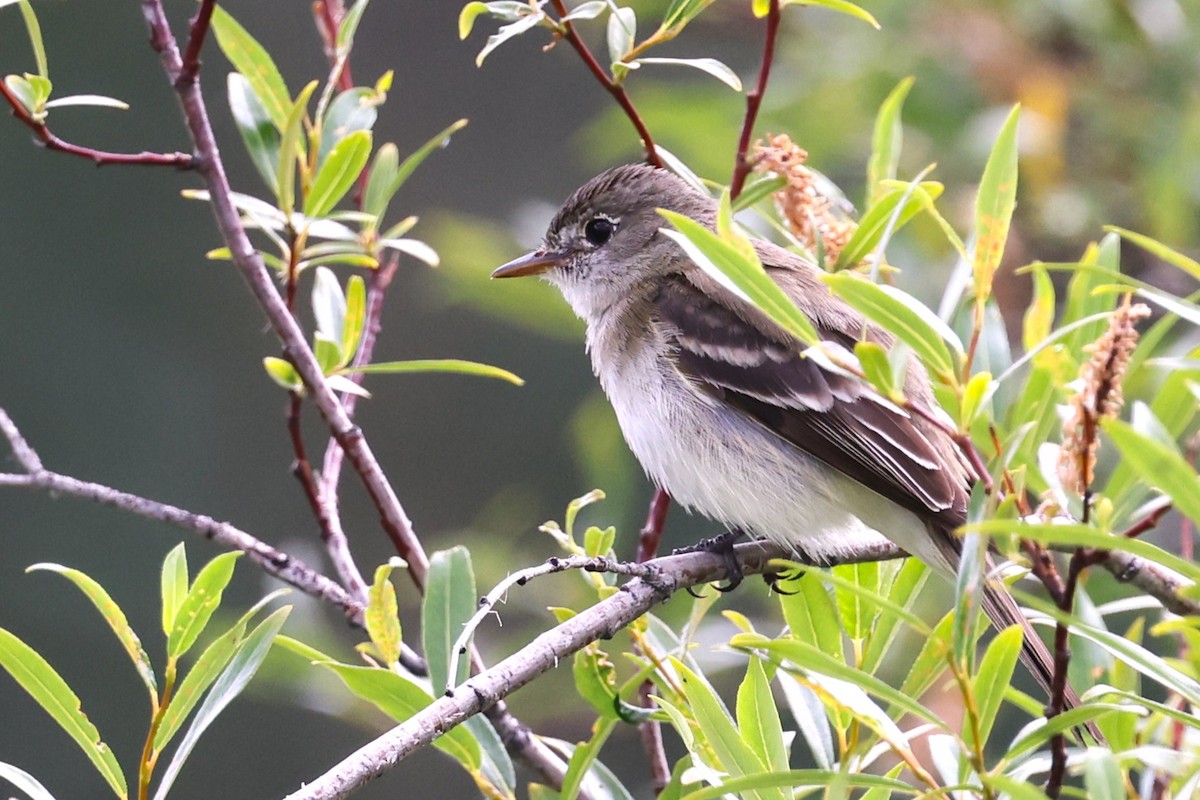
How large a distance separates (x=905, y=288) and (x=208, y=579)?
2329 mm

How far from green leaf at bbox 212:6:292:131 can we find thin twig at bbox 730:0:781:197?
0.75 meters

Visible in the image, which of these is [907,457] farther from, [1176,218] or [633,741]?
[633,741]

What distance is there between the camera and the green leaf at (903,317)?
4.79 feet

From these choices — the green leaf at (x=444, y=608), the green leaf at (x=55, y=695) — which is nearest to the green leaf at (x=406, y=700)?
the green leaf at (x=444, y=608)

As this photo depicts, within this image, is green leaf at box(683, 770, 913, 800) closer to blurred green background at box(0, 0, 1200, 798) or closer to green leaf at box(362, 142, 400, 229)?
green leaf at box(362, 142, 400, 229)

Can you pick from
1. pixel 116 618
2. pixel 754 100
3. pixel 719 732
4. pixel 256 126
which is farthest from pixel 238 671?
pixel 754 100

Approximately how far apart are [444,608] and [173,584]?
36 centimetres

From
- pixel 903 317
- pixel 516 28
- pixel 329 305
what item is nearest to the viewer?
pixel 903 317

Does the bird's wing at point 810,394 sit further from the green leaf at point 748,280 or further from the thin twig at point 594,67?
the green leaf at point 748,280

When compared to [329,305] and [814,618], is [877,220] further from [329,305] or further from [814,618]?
[329,305]

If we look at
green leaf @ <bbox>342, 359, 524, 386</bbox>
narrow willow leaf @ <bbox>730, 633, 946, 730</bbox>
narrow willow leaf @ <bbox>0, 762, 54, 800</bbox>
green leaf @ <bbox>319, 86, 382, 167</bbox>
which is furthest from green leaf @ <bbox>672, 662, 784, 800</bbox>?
green leaf @ <bbox>319, 86, 382, 167</bbox>

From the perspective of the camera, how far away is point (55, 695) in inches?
66.2

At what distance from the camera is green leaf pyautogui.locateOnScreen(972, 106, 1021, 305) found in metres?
1.58

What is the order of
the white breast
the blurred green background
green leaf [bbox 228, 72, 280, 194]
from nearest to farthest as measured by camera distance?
green leaf [bbox 228, 72, 280, 194]
the white breast
the blurred green background
